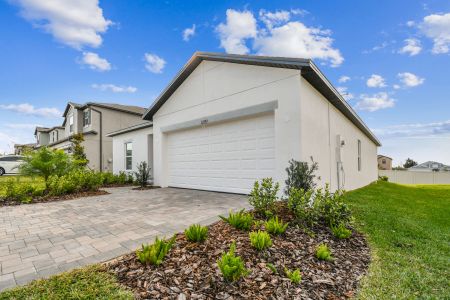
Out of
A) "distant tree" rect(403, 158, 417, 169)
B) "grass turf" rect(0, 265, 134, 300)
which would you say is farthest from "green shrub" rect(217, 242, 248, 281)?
"distant tree" rect(403, 158, 417, 169)

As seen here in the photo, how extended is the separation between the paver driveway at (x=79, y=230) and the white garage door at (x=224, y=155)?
51.5 inches

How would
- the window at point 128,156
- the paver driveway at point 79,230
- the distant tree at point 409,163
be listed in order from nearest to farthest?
the paver driveway at point 79,230 → the window at point 128,156 → the distant tree at point 409,163

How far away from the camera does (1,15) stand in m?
7.42

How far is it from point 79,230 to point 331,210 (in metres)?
4.38

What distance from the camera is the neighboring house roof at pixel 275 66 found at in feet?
18.7

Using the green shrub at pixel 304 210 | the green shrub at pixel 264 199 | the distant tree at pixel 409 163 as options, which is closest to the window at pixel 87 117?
the green shrub at pixel 264 199

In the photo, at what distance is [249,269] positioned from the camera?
2484mm

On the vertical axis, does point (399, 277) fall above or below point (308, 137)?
below

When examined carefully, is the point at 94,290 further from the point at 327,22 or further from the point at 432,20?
the point at 432,20

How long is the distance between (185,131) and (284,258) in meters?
7.26

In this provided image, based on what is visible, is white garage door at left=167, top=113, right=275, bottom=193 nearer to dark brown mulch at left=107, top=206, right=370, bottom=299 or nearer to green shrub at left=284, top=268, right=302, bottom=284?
dark brown mulch at left=107, top=206, right=370, bottom=299

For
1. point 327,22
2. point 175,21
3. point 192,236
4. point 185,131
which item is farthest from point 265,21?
point 192,236

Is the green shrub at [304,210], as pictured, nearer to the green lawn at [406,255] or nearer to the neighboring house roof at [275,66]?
the green lawn at [406,255]

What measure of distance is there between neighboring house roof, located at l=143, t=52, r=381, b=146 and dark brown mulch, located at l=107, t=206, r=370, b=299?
13.8 ft
